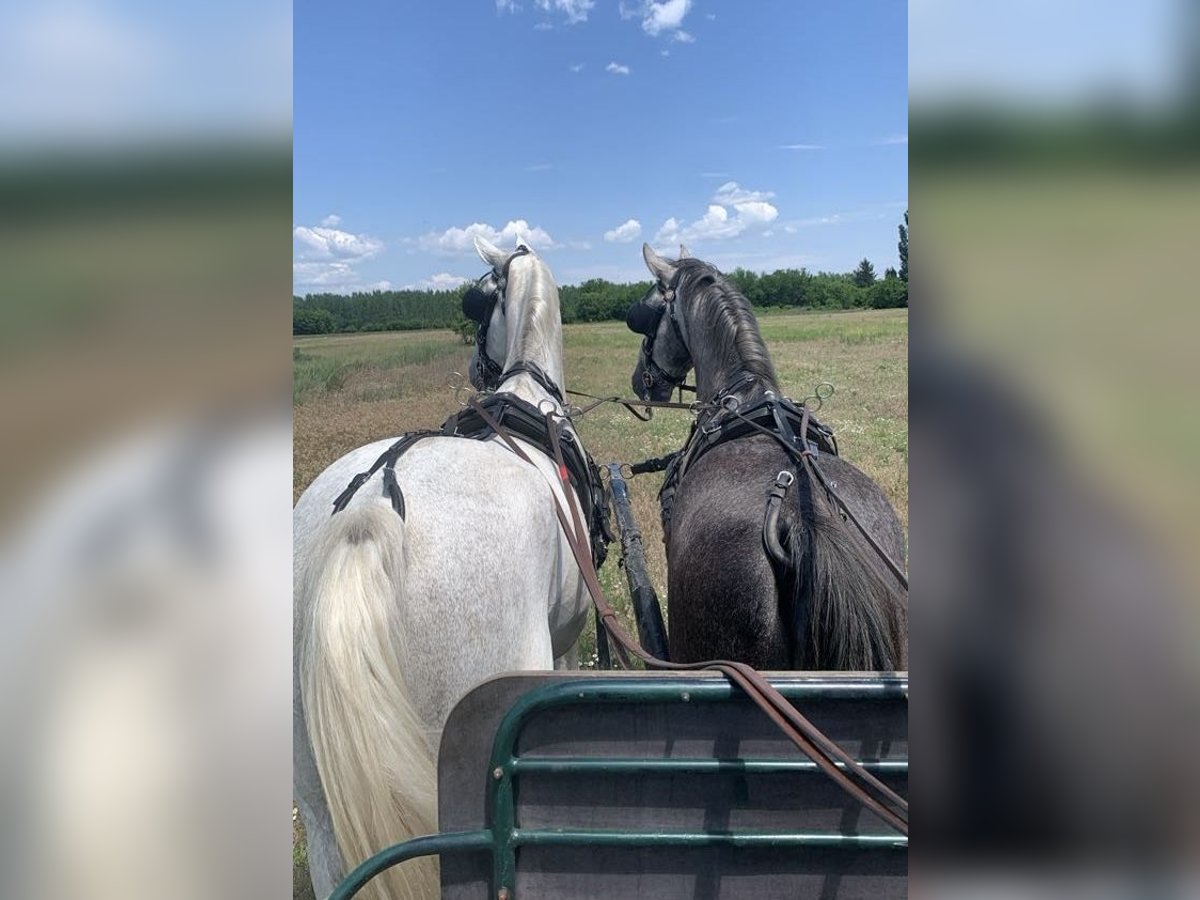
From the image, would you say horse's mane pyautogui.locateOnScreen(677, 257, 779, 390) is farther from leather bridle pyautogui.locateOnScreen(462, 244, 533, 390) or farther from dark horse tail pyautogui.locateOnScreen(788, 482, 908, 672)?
dark horse tail pyautogui.locateOnScreen(788, 482, 908, 672)

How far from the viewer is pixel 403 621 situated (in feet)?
6.22

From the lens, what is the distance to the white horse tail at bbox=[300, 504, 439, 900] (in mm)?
1701

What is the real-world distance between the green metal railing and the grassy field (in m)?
2.94

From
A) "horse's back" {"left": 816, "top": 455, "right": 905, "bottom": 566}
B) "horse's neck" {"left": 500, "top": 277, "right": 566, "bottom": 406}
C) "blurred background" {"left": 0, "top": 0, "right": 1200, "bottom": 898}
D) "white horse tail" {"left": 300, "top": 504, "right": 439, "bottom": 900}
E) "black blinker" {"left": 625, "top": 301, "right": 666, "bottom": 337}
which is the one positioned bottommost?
"white horse tail" {"left": 300, "top": 504, "right": 439, "bottom": 900}

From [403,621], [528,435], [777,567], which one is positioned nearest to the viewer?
[403,621]

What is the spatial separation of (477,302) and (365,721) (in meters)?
2.37

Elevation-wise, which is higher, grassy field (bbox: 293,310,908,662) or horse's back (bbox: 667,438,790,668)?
grassy field (bbox: 293,310,908,662)

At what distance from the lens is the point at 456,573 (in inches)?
77.8

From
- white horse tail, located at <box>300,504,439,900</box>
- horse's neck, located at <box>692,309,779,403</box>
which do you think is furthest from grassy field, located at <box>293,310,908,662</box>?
→ white horse tail, located at <box>300,504,439,900</box>
